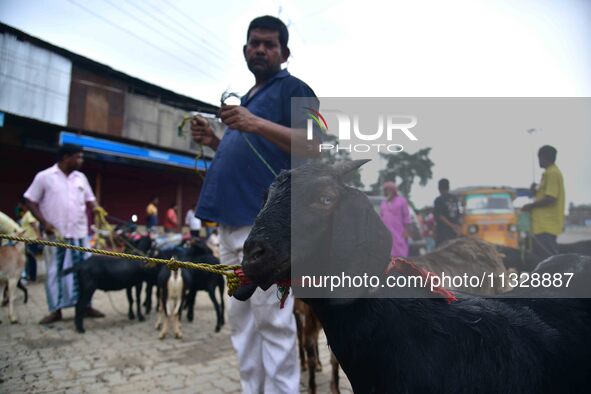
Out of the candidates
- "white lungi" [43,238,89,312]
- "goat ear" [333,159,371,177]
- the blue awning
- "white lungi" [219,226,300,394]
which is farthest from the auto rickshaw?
the blue awning

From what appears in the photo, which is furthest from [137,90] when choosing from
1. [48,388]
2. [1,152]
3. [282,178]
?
[282,178]

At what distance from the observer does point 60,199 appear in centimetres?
556

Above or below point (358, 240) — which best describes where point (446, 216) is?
above

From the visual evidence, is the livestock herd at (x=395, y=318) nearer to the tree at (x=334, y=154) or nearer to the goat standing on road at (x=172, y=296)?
the tree at (x=334, y=154)

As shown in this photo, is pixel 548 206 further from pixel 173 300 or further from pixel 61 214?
pixel 61 214

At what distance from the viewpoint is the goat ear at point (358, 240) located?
1.43 m

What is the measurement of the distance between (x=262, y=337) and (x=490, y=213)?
33.1ft

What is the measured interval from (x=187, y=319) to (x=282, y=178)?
526cm

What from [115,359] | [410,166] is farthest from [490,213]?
[115,359]

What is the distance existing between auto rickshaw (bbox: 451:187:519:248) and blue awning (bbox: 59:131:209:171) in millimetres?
10294

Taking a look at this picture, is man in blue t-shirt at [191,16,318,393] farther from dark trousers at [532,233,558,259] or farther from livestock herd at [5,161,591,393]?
dark trousers at [532,233,558,259]

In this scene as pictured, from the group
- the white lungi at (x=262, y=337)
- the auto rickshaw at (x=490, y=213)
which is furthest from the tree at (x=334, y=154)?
the auto rickshaw at (x=490, y=213)

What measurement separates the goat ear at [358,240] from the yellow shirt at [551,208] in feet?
12.4

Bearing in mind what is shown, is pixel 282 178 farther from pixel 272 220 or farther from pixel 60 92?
pixel 60 92
